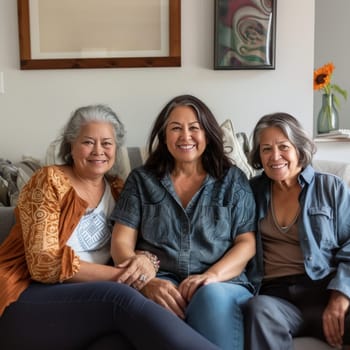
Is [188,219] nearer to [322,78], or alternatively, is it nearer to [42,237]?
[42,237]

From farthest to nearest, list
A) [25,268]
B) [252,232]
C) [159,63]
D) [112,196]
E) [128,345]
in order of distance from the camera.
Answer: [159,63] < [112,196] < [252,232] < [25,268] < [128,345]

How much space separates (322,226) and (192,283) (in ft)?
1.52

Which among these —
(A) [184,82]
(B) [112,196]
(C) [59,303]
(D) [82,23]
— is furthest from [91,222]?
(D) [82,23]

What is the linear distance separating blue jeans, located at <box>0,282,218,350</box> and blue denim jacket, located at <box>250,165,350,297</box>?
50 cm

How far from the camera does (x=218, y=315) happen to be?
4.33 feet

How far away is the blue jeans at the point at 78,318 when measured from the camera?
129 centimetres

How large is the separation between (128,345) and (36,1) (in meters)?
1.84

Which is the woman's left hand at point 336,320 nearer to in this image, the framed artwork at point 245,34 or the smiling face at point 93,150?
the smiling face at point 93,150

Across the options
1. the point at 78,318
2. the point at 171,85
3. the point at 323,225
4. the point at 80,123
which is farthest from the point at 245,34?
the point at 78,318

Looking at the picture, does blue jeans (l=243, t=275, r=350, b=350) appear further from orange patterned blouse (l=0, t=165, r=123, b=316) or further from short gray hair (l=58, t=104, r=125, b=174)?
short gray hair (l=58, t=104, r=125, b=174)

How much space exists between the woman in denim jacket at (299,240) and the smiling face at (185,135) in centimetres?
21

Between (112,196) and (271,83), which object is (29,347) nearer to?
(112,196)

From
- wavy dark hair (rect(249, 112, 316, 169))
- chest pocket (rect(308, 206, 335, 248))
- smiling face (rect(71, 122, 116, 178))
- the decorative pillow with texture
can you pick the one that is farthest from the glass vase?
smiling face (rect(71, 122, 116, 178))

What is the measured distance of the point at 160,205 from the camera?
162 centimetres
